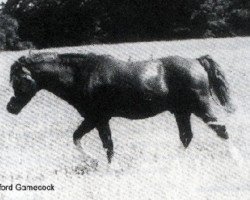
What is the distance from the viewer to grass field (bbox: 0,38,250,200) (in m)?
7.56

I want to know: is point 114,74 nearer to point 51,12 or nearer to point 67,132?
point 67,132

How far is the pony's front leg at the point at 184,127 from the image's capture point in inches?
342

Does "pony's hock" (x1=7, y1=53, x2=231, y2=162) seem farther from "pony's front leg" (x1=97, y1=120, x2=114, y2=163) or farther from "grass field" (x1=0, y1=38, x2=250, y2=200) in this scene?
"grass field" (x1=0, y1=38, x2=250, y2=200)

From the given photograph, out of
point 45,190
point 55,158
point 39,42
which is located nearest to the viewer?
point 45,190

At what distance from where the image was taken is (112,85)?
8.37 meters

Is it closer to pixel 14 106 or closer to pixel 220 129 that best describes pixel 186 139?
pixel 220 129

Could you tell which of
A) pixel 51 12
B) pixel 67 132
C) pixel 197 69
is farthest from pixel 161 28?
pixel 197 69

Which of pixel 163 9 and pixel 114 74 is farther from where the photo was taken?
pixel 163 9

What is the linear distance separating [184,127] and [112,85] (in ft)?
4.79

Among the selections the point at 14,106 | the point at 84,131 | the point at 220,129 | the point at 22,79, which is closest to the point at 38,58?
the point at 22,79

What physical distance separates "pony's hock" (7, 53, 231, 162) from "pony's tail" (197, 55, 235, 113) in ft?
0.06

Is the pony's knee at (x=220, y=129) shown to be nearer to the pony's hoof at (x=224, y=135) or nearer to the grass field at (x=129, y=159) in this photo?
the pony's hoof at (x=224, y=135)

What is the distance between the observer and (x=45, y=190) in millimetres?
7758

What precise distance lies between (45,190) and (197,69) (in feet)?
10.3
